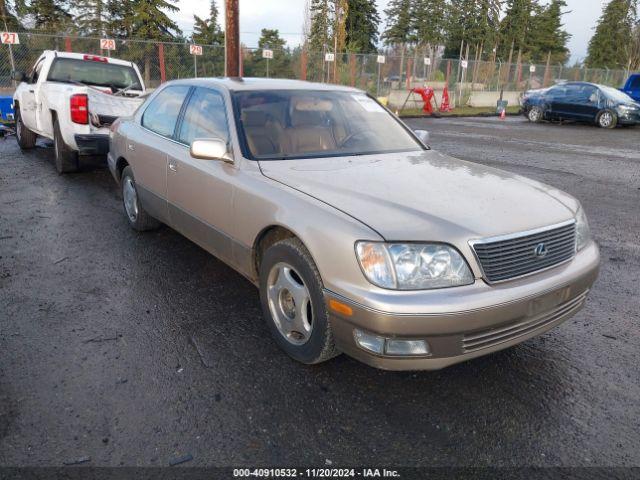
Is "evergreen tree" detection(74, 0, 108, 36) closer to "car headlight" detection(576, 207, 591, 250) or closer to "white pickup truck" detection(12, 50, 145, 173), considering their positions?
"white pickup truck" detection(12, 50, 145, 173)

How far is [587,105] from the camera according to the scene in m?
19.4

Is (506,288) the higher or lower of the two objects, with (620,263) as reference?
higher

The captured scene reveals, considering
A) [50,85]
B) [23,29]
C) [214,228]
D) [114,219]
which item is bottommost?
[114,219]

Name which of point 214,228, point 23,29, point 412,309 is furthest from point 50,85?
point 23,29

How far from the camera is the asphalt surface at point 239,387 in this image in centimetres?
226

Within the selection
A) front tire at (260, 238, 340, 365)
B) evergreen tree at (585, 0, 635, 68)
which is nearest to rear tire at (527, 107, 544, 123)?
front tire at (260, 238, 340, 365)

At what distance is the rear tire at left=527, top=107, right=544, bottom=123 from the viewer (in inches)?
827

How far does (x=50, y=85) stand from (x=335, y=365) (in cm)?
736

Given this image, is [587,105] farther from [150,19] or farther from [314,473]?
[150,19]

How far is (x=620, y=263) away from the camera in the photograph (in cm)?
468

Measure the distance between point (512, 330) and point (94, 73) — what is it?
28.5 feet

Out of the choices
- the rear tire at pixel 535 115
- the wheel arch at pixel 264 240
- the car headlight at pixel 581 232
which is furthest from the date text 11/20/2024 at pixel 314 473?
the rear tire at pixel 535 115

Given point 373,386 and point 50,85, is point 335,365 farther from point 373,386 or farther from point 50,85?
point 50,85

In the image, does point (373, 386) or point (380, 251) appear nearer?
point (380, 251)
